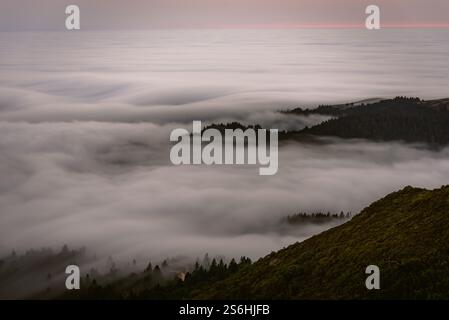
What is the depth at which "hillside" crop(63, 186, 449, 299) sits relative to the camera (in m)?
38.3

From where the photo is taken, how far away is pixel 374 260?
46.0 meters

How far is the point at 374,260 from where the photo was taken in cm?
4603

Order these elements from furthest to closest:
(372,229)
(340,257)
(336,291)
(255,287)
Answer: (372,229)
(255,287)
(340,257)
(336,291)

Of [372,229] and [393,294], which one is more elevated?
[372,229]

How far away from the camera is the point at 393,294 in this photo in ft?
122

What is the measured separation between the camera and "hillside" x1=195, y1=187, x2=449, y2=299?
1508 inches

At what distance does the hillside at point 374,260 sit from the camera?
3831 cm

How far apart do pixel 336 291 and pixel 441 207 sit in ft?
61.9

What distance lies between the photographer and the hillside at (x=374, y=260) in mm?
38312
